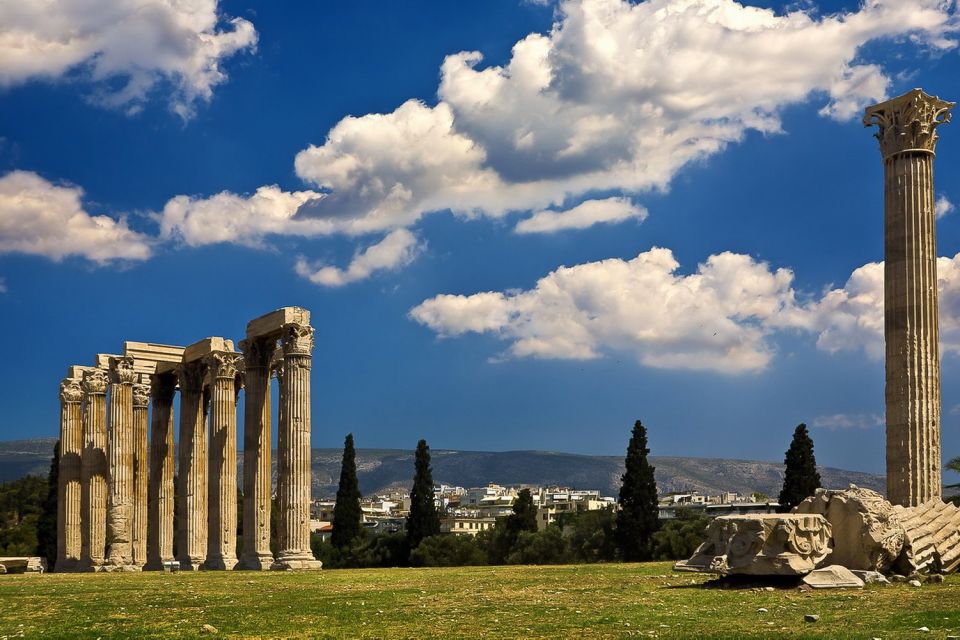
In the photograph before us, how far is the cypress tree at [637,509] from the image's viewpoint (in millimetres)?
62312

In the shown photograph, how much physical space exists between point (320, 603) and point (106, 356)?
36.8 metres

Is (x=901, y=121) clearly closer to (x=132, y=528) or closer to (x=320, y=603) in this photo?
(x=320, y=603)

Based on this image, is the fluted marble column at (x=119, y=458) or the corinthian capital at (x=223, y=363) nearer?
the corinthian capital at (x=223, y=363)

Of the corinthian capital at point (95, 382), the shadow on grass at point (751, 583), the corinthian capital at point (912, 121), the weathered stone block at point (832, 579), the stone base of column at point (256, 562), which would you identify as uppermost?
the corinthian capital at point (912, 121)

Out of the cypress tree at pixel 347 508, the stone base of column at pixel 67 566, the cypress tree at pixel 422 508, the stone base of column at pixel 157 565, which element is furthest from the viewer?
the cypress tree at pixel 347 508

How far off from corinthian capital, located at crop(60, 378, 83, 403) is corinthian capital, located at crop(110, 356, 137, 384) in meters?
6.28

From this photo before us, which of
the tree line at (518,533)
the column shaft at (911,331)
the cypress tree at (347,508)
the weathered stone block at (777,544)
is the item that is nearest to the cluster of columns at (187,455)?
the tree line at (518,533)

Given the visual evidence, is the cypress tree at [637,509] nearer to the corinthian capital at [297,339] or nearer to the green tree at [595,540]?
the green tree at [595,540]

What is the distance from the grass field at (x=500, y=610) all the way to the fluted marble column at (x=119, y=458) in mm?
A: 23193

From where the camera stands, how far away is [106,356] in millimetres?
56594

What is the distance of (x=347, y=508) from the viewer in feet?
239

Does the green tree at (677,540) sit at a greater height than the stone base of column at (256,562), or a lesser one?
lesser

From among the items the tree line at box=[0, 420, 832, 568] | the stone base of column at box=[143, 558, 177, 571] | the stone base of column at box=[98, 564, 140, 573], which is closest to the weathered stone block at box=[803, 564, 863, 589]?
the tree line at box=[0, 420, 832, 568]

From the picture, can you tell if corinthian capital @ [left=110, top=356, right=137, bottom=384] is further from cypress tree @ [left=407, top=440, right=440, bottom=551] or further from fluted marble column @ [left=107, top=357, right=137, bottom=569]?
cypress tree @ [left=407, top=440, right=440, bottom=551]
